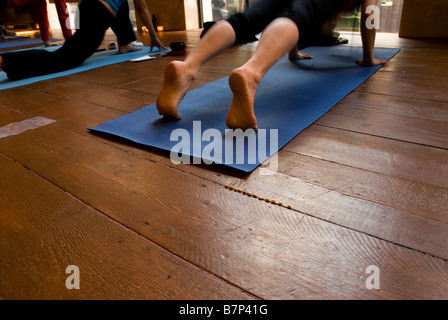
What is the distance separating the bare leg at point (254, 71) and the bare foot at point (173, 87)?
215mm

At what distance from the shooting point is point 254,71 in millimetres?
934

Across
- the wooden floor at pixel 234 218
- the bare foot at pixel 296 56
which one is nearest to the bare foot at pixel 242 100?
the wooden floor at pixel 234 218

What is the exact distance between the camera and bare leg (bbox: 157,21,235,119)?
104 centimetres

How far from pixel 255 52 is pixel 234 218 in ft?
1.93

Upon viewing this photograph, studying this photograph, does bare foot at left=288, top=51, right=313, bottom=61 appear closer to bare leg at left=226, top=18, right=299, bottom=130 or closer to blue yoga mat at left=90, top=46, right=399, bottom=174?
blue yoga mat at left=90, top=46, right=399, bottom=174

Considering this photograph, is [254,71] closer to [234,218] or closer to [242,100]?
[242,100]

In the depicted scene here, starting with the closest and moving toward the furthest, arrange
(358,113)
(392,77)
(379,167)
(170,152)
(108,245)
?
(108,245) → (379,167) → (170,152) → (358,113) → (392,77)

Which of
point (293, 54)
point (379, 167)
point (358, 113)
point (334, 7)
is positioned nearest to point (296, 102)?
point (358, 113)

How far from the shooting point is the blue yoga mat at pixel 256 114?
33.1 inches

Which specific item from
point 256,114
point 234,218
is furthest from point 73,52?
point 234,218

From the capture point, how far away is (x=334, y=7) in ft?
3.96

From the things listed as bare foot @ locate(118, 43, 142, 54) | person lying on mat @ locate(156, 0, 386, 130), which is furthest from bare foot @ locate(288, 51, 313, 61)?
bare foot @ locate(118, 43, 142, 54)

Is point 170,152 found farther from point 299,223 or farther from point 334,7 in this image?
point 334,7
